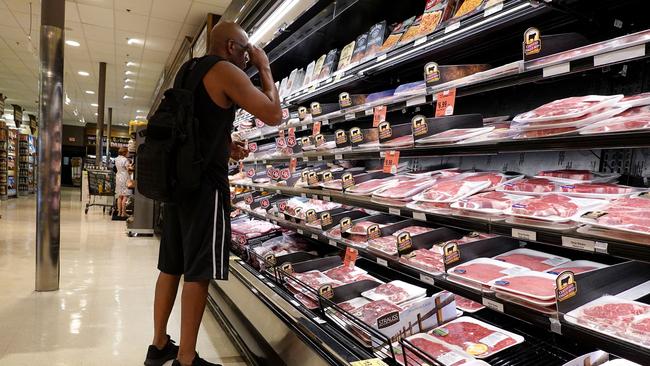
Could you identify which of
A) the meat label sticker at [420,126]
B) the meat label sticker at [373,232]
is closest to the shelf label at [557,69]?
the meat label sticker at [420,126]

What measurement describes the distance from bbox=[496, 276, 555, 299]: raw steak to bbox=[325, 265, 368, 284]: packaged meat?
3.25ft

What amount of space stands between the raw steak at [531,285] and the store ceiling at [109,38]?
20.4 feet

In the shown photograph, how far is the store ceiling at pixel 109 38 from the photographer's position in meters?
7.07

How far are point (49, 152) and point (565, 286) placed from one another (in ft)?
13.7

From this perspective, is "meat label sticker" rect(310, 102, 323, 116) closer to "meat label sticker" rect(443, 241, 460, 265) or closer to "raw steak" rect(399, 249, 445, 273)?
"raw steak" rect(399, 249, 445, 273)

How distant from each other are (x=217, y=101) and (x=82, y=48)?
9.68m

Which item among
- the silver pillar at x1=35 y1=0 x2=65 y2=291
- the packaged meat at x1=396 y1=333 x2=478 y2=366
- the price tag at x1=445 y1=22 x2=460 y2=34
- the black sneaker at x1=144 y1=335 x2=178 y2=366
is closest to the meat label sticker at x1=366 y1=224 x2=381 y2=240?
the packaged meat at x1=396 y1=333 x2=478 y2=366

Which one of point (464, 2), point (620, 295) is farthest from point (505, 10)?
point (620, 295)

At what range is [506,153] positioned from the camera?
212 cm

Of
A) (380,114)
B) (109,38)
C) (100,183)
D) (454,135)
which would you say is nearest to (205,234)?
(380,114)

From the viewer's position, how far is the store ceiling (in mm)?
7066

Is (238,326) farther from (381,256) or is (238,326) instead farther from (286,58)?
(286,58)

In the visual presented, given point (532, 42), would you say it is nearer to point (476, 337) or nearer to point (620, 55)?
point (620, 55)

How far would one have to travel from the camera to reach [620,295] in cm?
136
